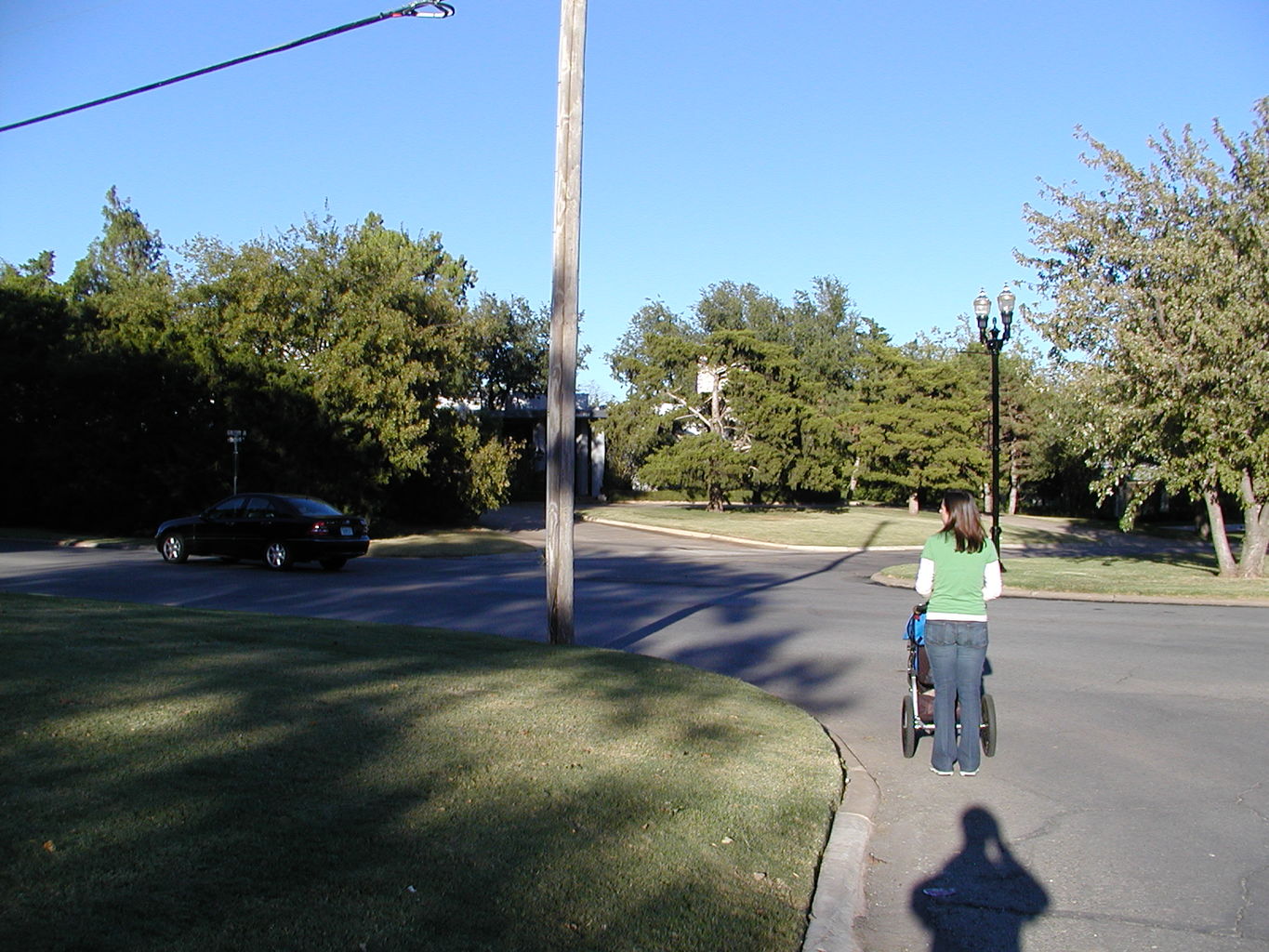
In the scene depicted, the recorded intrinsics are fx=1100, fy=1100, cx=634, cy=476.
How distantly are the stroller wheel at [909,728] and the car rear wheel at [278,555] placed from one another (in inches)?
656

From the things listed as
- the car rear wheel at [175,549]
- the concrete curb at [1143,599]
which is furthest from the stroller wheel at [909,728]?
the car rear wheel at [175,549]

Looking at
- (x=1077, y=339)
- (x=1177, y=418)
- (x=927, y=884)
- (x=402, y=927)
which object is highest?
(x=1077, y=339)

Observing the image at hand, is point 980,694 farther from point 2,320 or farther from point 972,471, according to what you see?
point 972,471

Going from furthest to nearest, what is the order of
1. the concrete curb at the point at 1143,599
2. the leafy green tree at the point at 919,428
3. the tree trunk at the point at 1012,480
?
1. the tree trunk at the point at 1012,480
2. the leafy green tree at the point at 919,428
3. the concrete curb at the point at 1143,599

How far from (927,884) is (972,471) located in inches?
2073

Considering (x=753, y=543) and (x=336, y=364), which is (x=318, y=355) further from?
(x=753, y=543)

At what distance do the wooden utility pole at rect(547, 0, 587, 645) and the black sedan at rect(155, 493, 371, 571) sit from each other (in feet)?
39.8

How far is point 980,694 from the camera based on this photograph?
7363mm

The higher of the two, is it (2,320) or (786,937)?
(2,320)

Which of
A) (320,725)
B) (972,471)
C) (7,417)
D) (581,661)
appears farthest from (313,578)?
(972,471)

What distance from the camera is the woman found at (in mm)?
6953

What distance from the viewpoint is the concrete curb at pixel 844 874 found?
174 inches

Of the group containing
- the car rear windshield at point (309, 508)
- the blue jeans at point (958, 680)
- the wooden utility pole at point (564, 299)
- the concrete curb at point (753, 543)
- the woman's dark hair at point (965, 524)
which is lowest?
the concrete curb at point (753, 543)

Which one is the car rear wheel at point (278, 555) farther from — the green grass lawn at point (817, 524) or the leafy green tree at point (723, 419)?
the leafy green tree at point (723, 419)
